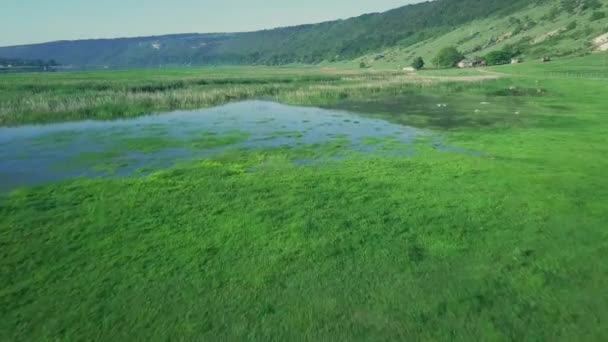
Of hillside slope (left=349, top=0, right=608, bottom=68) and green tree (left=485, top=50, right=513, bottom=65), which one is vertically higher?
hillside slope (left=349, top=0, right=608, bottom=68)

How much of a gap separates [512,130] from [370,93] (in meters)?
32.5

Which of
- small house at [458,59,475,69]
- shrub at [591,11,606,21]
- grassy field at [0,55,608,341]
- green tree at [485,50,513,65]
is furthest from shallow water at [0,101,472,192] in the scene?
shrub at [591,11,606,21]

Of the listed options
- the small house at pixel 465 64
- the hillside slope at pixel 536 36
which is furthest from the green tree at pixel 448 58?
the hillside slope at pixel 536 36

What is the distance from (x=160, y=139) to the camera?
88.7 feet

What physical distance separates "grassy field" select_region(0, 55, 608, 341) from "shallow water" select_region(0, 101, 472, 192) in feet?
10.6

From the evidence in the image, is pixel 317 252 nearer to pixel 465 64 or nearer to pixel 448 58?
pixel 465 64

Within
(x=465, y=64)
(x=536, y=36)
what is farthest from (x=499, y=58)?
(x=536, y=36)

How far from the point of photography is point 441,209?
13.4 m

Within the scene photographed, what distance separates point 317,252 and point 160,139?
786 inches

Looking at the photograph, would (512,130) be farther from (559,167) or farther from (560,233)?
(560,233)

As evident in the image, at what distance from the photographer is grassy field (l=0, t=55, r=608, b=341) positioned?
784 centimetres

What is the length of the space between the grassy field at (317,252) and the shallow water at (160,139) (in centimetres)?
322

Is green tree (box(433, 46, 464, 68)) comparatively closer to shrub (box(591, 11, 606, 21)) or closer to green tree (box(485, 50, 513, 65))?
green tree (box(485, 50, 513, 65))

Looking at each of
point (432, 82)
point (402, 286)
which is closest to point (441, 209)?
point (402, 286)
